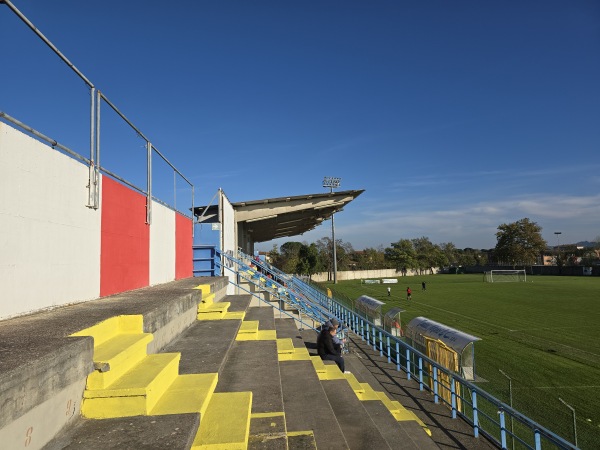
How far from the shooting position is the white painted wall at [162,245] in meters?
7.35

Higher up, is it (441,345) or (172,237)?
(172,237)

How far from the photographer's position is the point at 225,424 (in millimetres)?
3068

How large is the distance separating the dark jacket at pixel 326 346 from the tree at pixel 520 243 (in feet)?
324

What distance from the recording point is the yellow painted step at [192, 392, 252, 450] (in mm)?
2715

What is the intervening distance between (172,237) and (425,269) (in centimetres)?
9938

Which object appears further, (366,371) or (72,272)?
(366,371)

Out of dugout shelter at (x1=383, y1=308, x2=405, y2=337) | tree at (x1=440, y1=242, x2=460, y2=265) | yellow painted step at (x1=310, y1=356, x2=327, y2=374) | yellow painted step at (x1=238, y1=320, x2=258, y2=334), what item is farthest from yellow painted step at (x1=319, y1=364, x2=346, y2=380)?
tree at (x1=440, y1=242, x2=460, y2=265)

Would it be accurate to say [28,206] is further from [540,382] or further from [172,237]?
[540,382]

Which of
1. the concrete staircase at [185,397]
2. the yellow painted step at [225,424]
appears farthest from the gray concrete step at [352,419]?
the yellow painted step at [225,424]

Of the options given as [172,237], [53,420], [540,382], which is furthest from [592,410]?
[53,420]

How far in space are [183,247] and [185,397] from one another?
7.42 metres

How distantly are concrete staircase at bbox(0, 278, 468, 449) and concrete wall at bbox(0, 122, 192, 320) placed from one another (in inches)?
12.5

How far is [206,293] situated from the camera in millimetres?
7766

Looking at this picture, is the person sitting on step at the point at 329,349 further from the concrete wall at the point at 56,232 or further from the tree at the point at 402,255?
the tree at the point at 402,255
